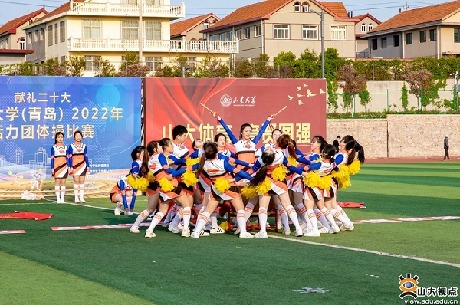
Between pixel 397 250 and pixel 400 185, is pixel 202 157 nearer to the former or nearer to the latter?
pixel 397 250

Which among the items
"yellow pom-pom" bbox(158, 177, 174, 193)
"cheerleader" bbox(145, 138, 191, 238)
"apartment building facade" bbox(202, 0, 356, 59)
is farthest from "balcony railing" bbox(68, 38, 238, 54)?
"yellow pom-pom" bbox(158, 177, 174, 193)

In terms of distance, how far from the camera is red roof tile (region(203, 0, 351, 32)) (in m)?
76.6

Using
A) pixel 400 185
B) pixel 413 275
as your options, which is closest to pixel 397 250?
pixel 413 275

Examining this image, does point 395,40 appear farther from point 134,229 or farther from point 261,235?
point 261,235

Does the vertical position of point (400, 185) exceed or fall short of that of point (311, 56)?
it falls short

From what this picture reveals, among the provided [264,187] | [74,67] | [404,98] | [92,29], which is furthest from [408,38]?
[264,187]

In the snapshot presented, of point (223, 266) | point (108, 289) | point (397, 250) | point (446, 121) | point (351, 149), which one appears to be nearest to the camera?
point (108, 289)

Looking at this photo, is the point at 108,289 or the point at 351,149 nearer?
the point at 108,289

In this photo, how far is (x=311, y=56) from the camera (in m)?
66.8

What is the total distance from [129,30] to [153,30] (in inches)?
71.7

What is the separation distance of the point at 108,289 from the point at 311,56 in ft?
186

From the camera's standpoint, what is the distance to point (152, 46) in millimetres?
68938

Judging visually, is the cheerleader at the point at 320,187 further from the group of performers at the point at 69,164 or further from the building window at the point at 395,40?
the building window at the point at 395,40

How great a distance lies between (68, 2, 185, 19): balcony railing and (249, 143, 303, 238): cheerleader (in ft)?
175
